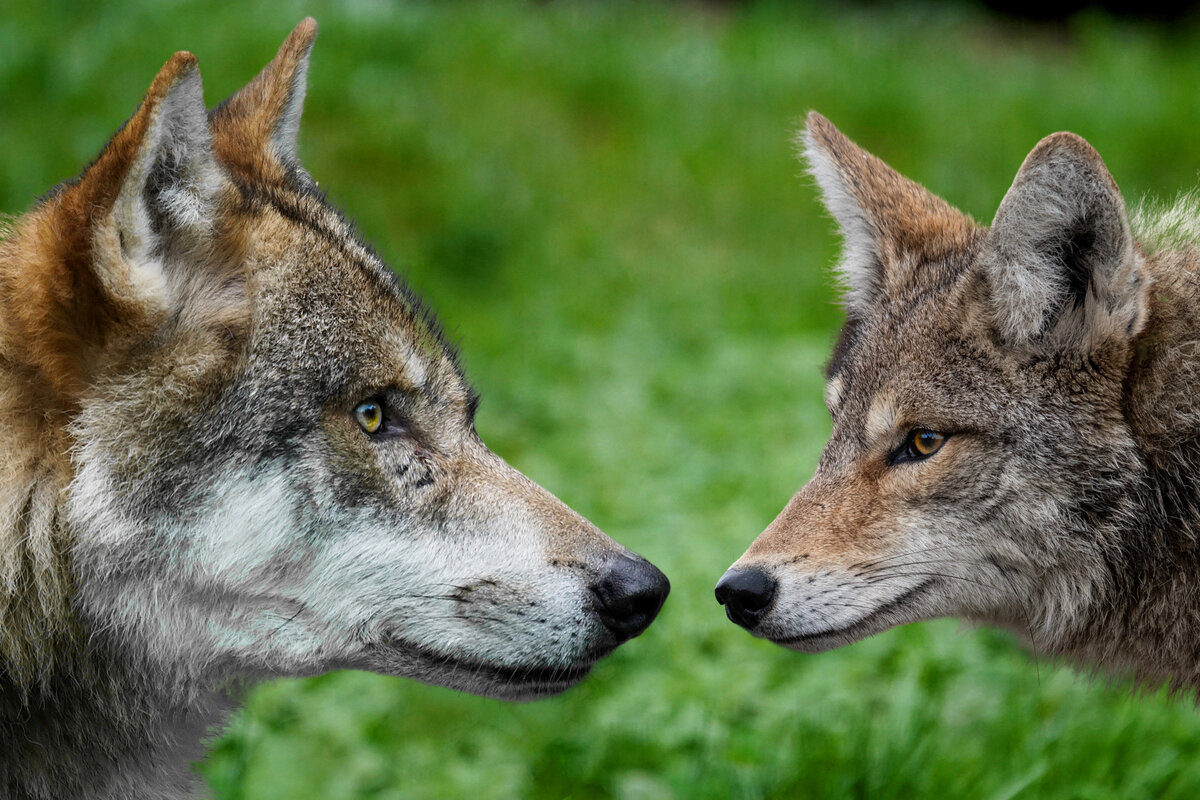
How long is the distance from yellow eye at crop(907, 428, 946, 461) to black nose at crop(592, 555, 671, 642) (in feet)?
2.70

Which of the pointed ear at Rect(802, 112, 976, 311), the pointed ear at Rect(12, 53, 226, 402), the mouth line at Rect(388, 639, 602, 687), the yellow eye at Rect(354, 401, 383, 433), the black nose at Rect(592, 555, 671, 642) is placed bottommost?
the mouth line at Rect(388, 639, 602, 687)

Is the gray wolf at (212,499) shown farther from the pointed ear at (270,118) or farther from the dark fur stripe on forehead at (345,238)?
the pointed ear at (270,118)

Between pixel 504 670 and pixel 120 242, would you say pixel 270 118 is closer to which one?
pixel 120 242

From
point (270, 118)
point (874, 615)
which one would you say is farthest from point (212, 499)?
point (874, 615)

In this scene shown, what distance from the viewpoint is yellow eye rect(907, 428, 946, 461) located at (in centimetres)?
279

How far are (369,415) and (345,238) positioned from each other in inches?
19.9

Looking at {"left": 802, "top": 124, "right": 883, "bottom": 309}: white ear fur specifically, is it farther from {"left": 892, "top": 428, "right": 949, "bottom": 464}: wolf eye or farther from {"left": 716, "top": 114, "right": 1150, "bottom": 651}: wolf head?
{"left": 892, "top": 428, "right": 949, "bottom": 464}: wolf eye

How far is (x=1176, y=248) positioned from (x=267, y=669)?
2.50 meters

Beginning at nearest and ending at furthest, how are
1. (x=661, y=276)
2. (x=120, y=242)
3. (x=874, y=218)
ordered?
(x=120, y=242) → (x=874, y=218) → (x=661, y=276)

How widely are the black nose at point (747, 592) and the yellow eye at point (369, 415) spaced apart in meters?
0.92

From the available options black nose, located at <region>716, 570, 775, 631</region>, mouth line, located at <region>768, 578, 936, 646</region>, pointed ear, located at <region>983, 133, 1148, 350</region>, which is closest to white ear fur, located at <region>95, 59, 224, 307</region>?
black nose, located at <region>716, 570, 775, 631</region>

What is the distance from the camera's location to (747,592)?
269cm

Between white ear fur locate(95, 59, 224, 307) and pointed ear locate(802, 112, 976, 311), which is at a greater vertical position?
pointed ear locate(802, 112, 976, 311)

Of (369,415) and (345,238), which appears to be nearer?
(369,415)
